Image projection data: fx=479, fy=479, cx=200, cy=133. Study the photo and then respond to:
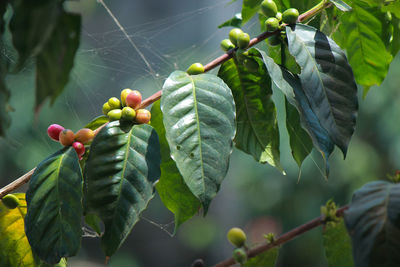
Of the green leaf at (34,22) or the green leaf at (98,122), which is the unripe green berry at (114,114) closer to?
the green leaf at (98,122)

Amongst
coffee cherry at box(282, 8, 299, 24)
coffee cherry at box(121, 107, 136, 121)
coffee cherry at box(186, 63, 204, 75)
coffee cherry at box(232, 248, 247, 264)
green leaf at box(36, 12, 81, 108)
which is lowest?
coffee cherry at box(232, 248, 247, 264)

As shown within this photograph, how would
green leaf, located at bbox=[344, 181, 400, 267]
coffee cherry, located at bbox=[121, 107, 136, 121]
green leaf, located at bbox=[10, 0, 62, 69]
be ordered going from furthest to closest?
coffee cherry, located at bbox=[121, 107, 136, 121]
green leaf, located at bbox=[344, 181, 400, 267]
green leaf, located at bbox=[10, 0, 62, 69]

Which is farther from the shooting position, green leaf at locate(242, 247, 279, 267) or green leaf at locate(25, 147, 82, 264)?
green leaf at locate(242, 247, 279, 267)

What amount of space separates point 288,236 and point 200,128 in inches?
8.3

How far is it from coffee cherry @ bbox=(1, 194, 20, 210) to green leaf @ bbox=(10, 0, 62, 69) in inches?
15.4

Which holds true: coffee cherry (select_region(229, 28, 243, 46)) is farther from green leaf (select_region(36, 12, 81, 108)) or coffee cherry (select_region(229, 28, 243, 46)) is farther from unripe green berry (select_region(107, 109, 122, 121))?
green leaf (select_region(36, 12, 81, 108))

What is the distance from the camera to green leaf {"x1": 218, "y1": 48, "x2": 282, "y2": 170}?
657 mm

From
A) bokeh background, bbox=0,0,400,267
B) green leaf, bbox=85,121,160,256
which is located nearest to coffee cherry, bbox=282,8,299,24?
green leaf, bbox=85,121,160,256

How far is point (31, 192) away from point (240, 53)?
31 centimetres

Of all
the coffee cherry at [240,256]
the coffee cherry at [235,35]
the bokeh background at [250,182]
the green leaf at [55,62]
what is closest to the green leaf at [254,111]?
A: the coffee cherry at [235,35]

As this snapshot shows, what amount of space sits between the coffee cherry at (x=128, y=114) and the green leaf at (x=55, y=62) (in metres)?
0.26

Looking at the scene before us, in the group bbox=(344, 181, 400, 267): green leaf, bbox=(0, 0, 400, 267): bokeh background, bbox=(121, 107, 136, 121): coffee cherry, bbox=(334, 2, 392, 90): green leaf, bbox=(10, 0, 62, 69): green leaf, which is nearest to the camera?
bbox=(10, 0, 62, 69): green leaf

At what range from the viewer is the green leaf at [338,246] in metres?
0.63

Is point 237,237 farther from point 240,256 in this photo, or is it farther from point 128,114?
point 128,114
